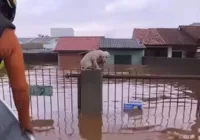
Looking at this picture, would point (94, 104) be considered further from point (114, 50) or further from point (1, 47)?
point (114, 50)

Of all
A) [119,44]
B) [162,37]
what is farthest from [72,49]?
[162,37]

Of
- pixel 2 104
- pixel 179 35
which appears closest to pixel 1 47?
pixel 2 104

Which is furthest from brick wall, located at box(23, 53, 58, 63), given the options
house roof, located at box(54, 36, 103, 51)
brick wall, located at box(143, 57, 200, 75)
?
brick wall, located at box(143, 57, 200, 75)

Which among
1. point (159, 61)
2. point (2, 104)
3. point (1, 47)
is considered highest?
point (1, 47)

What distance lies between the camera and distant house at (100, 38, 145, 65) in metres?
21.7

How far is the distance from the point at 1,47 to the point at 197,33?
2369cm

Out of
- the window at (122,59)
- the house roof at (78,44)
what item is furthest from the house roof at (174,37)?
the house roof at (78,44)

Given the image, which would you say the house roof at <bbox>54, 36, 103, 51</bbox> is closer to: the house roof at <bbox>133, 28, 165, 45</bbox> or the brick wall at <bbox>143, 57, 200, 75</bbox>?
the house roof at <bbox>133, 28, 165, 45</bbox>

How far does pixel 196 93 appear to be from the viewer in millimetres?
9211

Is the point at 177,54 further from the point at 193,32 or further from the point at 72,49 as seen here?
the point at 72,49

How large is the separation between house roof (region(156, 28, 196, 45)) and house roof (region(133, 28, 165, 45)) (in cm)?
42

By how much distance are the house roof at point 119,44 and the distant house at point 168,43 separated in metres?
1.28

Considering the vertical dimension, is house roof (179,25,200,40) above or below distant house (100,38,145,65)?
above

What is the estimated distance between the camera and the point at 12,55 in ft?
4.66
